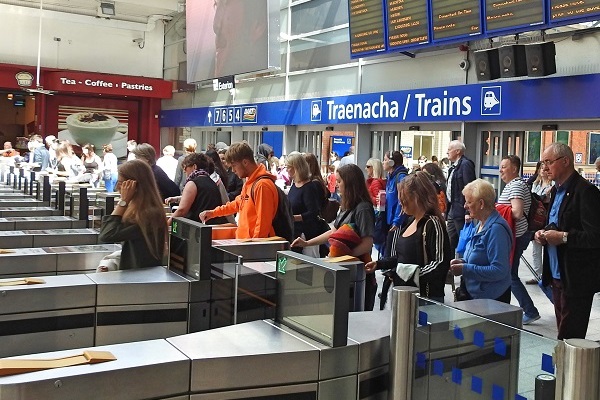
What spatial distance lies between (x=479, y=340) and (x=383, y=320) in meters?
0.49

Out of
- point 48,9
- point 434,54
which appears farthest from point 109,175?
point 48,9

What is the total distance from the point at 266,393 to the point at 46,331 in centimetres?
156

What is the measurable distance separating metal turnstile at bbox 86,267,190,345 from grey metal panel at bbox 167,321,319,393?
3.58ft

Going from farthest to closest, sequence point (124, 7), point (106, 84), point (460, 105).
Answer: point (124, 7) < point (106, 84) < point (460, 105)

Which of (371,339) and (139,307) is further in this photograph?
(139,307)

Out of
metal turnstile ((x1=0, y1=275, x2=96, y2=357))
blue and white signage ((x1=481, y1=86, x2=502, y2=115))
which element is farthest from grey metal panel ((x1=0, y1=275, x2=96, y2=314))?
blue and white signage ((x1=481, y1=86, x2=502, y2=115))

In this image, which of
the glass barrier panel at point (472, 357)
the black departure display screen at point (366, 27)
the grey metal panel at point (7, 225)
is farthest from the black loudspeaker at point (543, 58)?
the glass barrier panel at point (472, 357)

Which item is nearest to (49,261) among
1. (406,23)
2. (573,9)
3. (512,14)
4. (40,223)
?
(40,223)

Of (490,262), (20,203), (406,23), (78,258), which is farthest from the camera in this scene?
(406,23)

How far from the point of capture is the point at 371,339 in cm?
242

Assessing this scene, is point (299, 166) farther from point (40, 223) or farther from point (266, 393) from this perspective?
point (266, 393)

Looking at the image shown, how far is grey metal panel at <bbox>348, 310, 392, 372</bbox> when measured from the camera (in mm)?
2400

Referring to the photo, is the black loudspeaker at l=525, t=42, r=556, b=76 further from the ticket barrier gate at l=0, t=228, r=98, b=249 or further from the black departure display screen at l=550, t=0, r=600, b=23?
the ticket barrier gate at l=0, t=228, r=98, b=249

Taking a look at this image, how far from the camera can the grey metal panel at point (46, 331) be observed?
10.7ft
